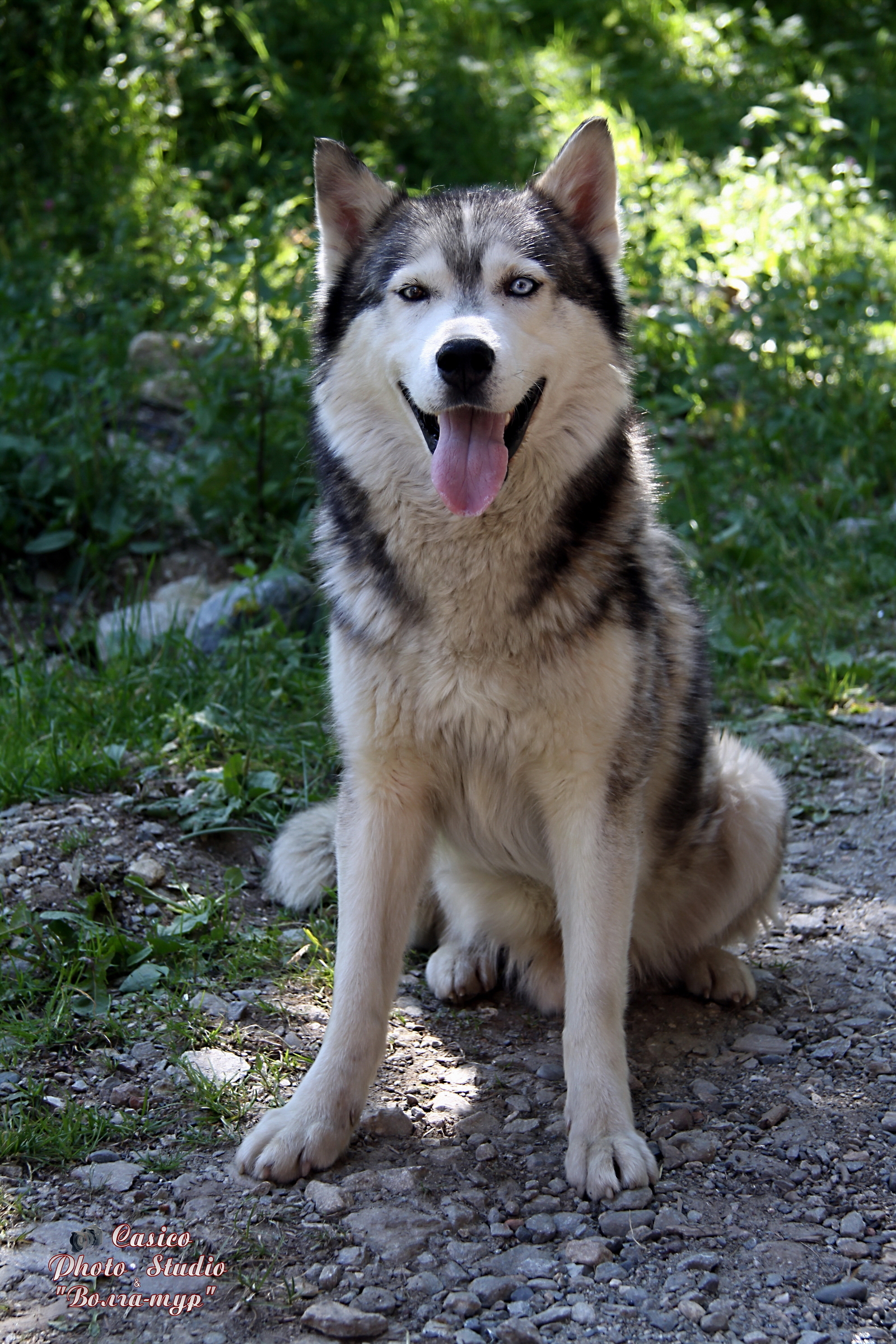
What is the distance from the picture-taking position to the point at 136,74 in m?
7.23

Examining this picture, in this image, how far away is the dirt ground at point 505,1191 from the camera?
6.43 feet

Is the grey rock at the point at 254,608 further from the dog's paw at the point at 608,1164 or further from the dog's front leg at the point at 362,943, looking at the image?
the dog's paw at the point at 608,1164

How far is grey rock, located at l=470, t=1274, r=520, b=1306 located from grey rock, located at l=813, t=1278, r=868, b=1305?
519 millimetres

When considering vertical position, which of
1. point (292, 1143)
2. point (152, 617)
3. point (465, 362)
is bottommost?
point (292, 1143)

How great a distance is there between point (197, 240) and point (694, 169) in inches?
135

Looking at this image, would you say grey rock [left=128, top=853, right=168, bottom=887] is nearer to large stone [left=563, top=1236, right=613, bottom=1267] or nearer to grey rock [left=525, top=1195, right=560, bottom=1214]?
grey rock [left=525, top=1195, right=560, bottom=1214]

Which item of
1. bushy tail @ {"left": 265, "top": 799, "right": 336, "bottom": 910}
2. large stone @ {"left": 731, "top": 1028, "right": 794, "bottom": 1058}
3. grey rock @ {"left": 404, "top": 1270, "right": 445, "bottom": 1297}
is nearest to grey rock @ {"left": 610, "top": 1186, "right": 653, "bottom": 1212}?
grey rock @ {"left": 404, "top": 1270, "right": 445, "bottom": 1297}

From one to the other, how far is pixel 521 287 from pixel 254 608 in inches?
97.0

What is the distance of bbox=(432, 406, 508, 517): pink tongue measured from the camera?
7.85ft

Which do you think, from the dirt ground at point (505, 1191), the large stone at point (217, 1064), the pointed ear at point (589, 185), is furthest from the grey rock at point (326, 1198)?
the pointed ear at point (589, 185)

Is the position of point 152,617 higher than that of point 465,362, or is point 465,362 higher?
point 465,362

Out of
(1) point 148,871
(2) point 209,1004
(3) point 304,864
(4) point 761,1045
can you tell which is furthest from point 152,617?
(4) point 761,1045

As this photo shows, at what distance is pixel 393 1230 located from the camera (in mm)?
2172

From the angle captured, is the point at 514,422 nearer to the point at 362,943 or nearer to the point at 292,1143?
the point at 362,943
